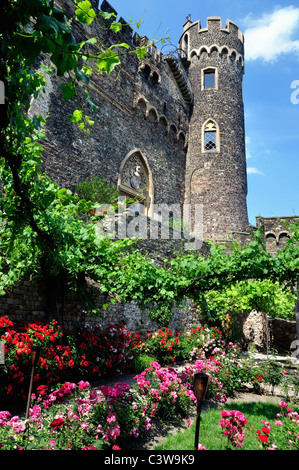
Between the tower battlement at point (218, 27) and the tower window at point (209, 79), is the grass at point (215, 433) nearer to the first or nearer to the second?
the tower window at point (209, 79)

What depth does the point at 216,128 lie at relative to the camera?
53.6ft

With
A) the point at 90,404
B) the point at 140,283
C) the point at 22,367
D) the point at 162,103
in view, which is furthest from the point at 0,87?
the point at 162,103

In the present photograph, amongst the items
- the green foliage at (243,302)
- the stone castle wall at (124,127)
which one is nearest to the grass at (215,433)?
the green foliage at (243,302)

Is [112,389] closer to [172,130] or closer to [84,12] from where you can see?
[84,12]

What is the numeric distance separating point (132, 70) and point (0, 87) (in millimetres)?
13176

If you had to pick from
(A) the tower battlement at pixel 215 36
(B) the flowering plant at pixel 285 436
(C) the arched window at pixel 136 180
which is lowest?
(B) the flowering plant at pixel 285 436

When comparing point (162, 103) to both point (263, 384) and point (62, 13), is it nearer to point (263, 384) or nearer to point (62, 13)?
point (263, 384)

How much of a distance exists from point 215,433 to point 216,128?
49.1 ft

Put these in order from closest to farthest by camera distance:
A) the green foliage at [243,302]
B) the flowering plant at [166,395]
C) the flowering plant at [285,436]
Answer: the flowering plant at [285,436], the flowering plant at [166,395], the green foliage at [243,302]

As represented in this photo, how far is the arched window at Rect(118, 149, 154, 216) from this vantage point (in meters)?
12.7

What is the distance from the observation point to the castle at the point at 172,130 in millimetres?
11227

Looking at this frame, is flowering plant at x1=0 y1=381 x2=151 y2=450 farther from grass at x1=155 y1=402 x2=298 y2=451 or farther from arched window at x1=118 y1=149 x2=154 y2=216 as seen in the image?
arched window at x1=118 y1=149 x2=154 y2=216

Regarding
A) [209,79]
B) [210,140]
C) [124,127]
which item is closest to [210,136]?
[210,140]

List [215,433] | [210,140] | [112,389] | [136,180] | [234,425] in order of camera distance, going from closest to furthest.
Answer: [234,425], [112,389], [215,433], [136,180], [210,140]
